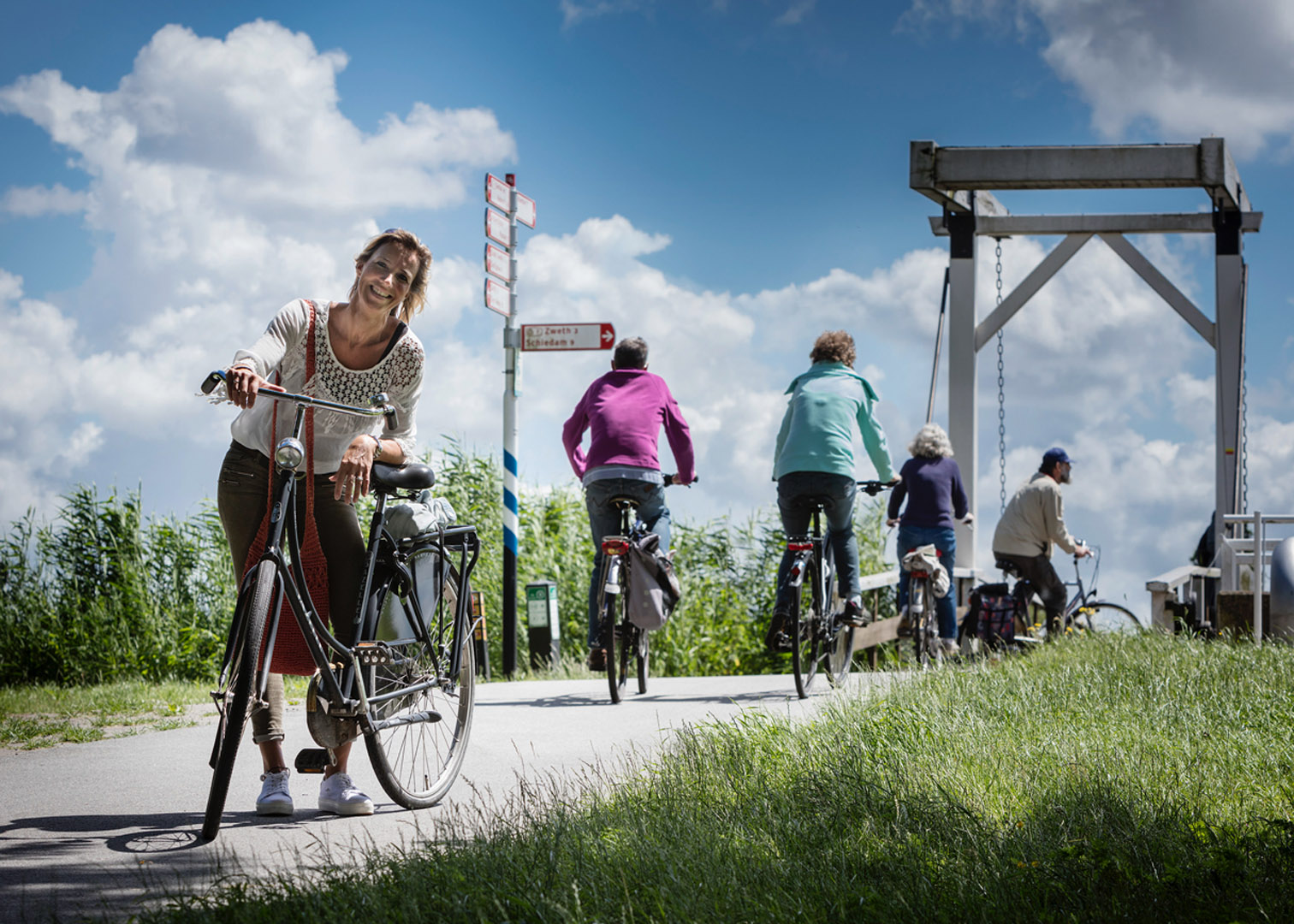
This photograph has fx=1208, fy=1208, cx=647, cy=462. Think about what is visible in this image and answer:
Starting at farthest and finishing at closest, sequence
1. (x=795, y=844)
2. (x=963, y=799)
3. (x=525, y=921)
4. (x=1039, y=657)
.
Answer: (x=1039, y=657) → (x=963, y=799) → (x=795, y=844) → (x=525, y=921)

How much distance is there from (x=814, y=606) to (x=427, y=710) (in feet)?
13.3

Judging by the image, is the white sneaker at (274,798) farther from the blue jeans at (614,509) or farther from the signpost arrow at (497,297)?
the signpost arrow at (497,297)

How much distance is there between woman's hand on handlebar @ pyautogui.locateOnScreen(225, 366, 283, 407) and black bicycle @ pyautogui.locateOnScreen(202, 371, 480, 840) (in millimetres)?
46

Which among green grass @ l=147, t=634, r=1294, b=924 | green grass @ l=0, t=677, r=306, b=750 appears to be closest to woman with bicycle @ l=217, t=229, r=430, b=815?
green grass @ l=147, t=634, r=1294, b=924

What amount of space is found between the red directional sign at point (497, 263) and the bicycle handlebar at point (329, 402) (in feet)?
23.1

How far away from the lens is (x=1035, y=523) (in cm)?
1162

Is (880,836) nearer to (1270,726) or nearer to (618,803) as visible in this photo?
(618,803)

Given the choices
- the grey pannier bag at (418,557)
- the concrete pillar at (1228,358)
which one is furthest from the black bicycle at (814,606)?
the concrete pillar at (1228,358)

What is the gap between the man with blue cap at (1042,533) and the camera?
1157cm

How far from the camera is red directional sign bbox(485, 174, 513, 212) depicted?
11.3 m

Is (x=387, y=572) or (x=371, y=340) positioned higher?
(x=371, y=340)

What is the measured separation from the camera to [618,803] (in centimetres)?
395

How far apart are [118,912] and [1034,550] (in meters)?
9.98

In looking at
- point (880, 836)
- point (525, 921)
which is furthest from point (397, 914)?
point (880, 836)
